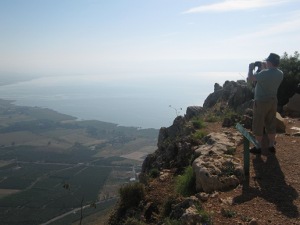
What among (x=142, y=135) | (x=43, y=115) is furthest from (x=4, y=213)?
(x=43, y=115)

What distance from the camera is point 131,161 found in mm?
82250

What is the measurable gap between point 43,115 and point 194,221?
15933cm

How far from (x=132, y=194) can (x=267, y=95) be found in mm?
3846

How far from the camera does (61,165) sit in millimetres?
77625

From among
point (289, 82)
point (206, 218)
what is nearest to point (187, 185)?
point (206, 218)

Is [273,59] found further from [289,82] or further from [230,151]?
[289,82]

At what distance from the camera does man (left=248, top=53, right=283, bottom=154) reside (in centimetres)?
758

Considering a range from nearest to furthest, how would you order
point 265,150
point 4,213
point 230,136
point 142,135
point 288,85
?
point 265,150 < point 230,136 < point 288,85 < point 4,213 < point 142,135

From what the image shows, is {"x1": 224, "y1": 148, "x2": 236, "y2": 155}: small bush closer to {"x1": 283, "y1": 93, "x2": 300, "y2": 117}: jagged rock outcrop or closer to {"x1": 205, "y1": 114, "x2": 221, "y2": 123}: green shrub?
{"x1": 205, "y1": 114, "x2": 221, "y2": 123}: green shrub

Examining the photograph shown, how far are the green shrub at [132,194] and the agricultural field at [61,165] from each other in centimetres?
456

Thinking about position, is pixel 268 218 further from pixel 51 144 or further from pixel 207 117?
pixel 51 144

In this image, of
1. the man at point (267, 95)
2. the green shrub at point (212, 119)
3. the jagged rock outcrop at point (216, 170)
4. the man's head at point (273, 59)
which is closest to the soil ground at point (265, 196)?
the jagged rock outcrop at point (216, 170)

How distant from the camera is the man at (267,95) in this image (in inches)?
299

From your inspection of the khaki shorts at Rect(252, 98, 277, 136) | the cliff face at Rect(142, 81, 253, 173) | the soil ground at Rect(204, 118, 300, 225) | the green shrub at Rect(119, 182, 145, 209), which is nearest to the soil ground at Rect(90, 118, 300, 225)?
the soil ground at Rect(204, 118, 300, 225)
